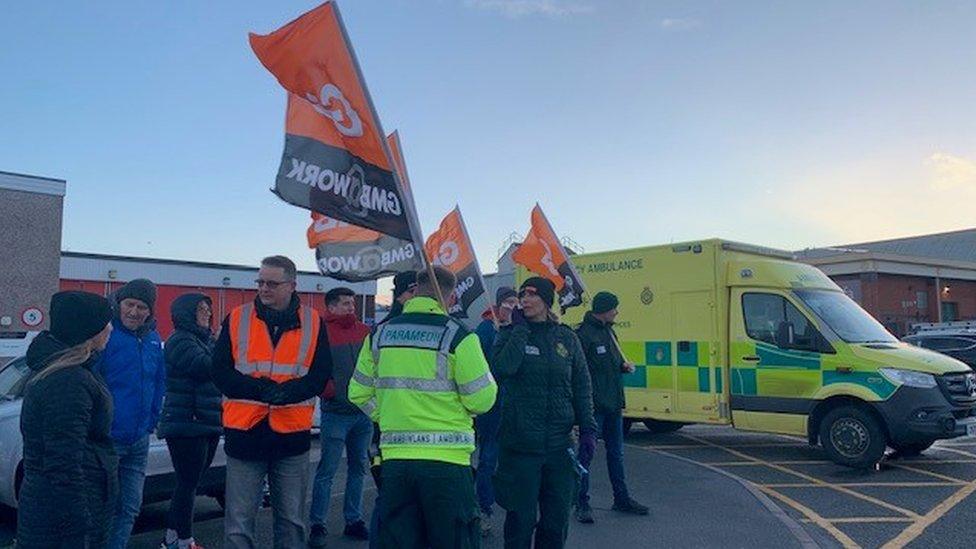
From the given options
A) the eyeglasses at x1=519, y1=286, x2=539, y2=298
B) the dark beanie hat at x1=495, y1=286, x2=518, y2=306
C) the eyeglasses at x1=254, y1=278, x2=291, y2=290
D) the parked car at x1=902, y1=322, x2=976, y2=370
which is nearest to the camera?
the eyeglasses at x1=254, y1=278, x2=291, y2=290

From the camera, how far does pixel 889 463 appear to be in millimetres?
10023

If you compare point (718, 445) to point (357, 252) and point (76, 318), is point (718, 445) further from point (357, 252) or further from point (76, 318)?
point (76, 318)

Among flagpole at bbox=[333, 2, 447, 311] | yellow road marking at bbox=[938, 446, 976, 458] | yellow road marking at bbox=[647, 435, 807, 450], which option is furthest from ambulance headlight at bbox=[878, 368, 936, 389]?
flagpole at bbox=[333, 2, 447, 311]

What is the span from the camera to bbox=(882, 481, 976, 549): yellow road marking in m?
6.35

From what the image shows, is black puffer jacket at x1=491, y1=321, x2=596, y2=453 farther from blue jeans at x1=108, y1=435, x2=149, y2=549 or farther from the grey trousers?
blue jeans at x1=108, y1=435, x2=149, y2=549

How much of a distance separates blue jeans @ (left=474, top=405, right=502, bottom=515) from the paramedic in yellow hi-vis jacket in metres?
2.82

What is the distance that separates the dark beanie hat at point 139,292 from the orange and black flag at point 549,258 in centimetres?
583

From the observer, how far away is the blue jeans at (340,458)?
6.02 metres

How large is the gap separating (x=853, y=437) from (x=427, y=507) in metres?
7.67

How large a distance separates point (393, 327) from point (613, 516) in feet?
13.5

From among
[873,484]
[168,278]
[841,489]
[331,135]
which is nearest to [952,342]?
[873,484]

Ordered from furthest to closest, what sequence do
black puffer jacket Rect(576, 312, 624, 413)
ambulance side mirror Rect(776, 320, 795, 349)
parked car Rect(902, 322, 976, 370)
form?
parked car Rect(902, 322, 976, 370)
ambulance side mirror Rect(776, 320, 795, 349)
black puffer jacket Rect(576, 312, 624, 413)

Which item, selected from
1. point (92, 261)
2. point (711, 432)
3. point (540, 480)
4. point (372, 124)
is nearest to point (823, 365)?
point (711, 432)

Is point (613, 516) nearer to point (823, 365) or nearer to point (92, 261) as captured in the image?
point (823, 365)
